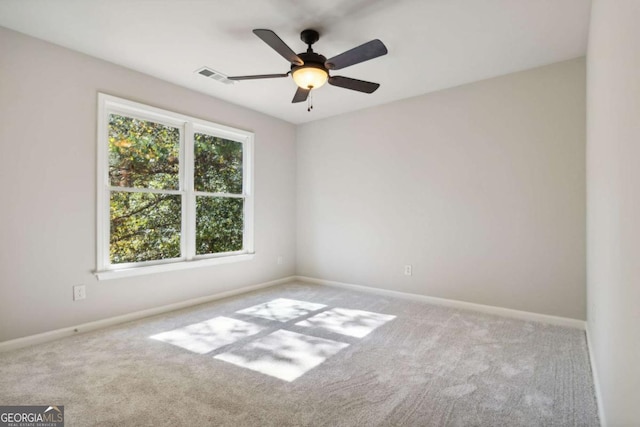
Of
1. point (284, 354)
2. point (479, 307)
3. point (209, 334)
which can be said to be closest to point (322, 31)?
point (284, 354)

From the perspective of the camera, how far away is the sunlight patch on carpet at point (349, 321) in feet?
9.87

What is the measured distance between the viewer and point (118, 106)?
10.7ft

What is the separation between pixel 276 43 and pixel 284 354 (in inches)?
91.2

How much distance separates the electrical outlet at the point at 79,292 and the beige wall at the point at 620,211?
12.4 feet

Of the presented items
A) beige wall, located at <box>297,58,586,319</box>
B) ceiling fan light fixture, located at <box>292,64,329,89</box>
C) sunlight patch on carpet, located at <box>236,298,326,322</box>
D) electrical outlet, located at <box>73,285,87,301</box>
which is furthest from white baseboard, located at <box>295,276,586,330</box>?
electrical outlet, located at <box>73,285,87,301</box>

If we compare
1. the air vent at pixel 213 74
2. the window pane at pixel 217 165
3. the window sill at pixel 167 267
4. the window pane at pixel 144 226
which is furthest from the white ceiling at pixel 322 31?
the window sill at pixel 167 267

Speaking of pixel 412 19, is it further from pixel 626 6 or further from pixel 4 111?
pixel 4 111

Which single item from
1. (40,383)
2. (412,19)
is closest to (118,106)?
(40,383)

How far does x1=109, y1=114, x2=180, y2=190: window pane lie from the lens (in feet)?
10.8

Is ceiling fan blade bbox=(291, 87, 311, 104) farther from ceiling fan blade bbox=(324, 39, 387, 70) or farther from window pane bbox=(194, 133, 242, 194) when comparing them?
window pane bbox=(194, 133, 242, 194)

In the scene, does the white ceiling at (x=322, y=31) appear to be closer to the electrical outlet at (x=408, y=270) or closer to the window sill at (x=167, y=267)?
the window sill at (x=167, y=267)

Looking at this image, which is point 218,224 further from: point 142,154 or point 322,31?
point 322,31

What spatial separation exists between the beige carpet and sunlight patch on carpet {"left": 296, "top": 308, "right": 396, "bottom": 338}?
21 mm

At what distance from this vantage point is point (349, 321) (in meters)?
3.26
